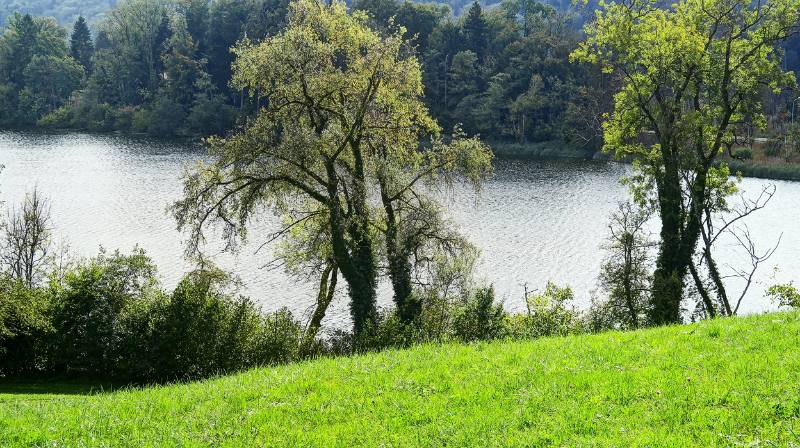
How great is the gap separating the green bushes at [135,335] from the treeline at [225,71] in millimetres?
72567

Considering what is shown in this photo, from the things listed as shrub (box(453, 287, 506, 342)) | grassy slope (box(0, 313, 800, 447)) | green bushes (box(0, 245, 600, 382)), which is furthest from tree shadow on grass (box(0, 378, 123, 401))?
shrub (box(453, 287, 506, 342))

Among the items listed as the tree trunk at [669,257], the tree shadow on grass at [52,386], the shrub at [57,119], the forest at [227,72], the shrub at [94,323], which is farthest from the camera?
the shrub at [57,119]

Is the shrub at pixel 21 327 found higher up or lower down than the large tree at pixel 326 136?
lower down

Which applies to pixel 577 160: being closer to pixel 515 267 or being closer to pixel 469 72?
pixel 469 72

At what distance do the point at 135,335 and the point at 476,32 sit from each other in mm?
104368

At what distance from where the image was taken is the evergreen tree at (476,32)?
396 feet

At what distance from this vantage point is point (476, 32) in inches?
4769

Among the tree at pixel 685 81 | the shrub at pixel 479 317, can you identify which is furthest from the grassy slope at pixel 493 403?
the tree at pixel 685 81

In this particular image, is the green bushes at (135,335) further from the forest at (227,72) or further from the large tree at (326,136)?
the forest at (227,72)

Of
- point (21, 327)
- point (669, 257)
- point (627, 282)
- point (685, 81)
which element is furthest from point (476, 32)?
point (21, 327)

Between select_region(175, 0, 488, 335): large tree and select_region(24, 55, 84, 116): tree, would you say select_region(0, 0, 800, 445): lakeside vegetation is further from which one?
select_region(24, 55, 84, 116): tree

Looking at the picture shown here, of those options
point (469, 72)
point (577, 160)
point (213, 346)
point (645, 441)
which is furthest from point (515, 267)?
point (469, 72)

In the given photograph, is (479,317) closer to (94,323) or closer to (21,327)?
(94,323)

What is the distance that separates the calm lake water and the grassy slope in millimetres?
19193
